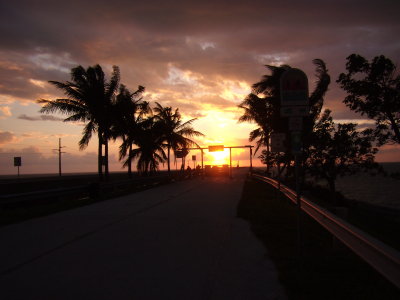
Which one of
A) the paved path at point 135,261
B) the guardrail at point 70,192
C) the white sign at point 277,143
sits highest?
the white sign at point 277,143

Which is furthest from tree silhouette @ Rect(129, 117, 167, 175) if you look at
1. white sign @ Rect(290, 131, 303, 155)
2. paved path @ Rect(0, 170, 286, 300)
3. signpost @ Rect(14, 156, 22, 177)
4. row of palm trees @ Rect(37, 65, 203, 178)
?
white sign @ Rect(290, 131, 303, 155)

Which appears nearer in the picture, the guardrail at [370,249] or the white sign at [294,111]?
the guardrail at [370,249]

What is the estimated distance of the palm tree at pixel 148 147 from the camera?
39.6 metres

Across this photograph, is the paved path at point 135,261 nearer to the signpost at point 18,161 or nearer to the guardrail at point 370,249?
the guardrail at point 370,249

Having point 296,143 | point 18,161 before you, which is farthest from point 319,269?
point 18,161

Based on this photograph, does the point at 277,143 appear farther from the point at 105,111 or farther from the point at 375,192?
the point at 375,192

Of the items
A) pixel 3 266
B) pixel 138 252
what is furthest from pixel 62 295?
pixel 138 252

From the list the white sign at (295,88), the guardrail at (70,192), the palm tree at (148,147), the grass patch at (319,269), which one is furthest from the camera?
the palm tree at (148,147)

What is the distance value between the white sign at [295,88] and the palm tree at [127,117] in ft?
87.0

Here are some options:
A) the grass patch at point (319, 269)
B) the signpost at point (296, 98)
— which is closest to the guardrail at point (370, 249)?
the grass patch at point (319, 269)

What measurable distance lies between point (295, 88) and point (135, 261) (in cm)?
398

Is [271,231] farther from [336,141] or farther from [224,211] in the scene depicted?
[336,141]

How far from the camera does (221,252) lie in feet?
24.9

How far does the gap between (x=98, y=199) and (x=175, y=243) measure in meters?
12.2
